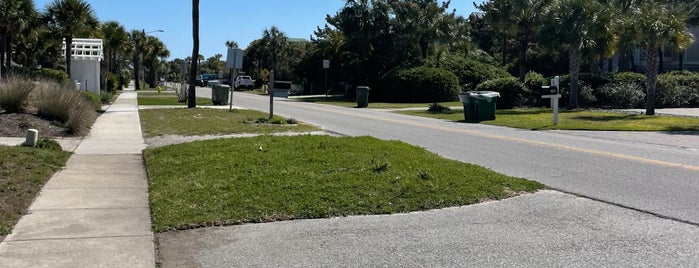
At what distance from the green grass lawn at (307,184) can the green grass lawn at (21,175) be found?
55.2 inches

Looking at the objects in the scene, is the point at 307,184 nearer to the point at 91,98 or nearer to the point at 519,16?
the point at 91,98

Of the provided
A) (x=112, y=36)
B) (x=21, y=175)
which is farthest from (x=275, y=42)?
(x=21, y=175)

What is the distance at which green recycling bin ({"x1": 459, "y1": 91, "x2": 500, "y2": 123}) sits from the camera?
2292 cm

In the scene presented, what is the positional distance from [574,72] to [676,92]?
6.28 m

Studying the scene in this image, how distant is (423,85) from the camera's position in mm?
39031

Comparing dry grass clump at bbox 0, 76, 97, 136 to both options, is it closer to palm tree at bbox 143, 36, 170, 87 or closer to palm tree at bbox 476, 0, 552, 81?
palm tree at bbox 476, 0, 552, 81

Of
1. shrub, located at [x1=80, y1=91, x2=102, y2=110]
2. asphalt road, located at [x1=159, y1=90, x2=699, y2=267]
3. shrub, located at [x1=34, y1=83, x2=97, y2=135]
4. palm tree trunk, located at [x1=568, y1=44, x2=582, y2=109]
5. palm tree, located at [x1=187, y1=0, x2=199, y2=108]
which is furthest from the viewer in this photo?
palm tree trunk, located at [x1=568, y1=44, x2=582, y2=109]

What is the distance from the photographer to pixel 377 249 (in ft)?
18.2

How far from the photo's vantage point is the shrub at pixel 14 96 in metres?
15.9

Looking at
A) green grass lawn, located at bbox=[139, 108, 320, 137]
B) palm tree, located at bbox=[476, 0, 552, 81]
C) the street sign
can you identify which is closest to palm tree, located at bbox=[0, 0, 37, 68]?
the street sign

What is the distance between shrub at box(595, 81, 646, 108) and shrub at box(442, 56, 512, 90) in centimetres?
1224

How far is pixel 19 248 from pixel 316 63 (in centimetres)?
4834

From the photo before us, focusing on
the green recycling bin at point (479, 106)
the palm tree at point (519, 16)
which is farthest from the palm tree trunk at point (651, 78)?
the palm tree at point (519, 16)

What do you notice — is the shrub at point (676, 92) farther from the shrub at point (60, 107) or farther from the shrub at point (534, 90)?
the shrub at point (60, 107)
